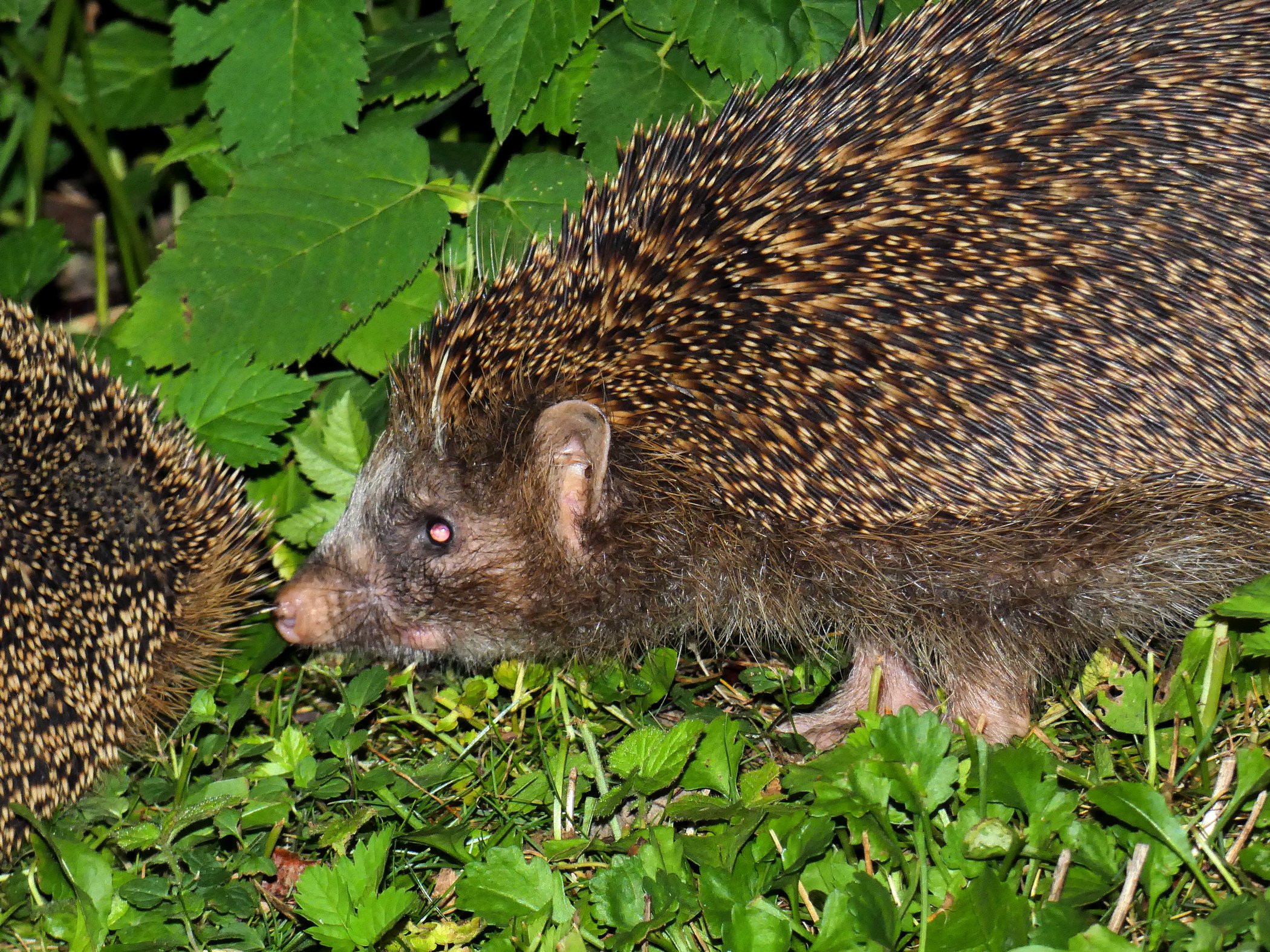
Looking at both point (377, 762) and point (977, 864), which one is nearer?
point (977, 864)

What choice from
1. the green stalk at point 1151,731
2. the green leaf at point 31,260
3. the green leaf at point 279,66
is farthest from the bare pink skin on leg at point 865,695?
the green leaf at point 31,260

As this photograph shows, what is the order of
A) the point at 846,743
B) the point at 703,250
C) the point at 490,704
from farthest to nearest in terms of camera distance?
the point at 490,704, the point at 703,250, the point at 846,743

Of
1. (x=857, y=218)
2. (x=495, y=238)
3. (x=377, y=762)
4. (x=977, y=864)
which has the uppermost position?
(x=857, y=218)

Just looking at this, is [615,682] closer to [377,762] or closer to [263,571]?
[377,762]

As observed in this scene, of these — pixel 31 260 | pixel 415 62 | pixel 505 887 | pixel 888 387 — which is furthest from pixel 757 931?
pixel 31 260

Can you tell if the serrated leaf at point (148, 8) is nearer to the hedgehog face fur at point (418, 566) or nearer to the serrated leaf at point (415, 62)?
the serrated leaf at point (415, 62)

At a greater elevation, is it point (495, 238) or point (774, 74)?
point (774, 74)

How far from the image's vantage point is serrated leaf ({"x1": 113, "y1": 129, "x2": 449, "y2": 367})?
533 cm

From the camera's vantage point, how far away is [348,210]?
17.8ft

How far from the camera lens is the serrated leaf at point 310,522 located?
18.1 feet

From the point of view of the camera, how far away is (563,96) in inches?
210

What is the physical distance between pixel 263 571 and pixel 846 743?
265 centimetres

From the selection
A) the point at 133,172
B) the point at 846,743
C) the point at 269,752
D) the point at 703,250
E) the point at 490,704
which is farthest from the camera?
the point at 133,172

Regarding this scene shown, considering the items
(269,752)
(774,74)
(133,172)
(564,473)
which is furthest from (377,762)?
(133,172)
